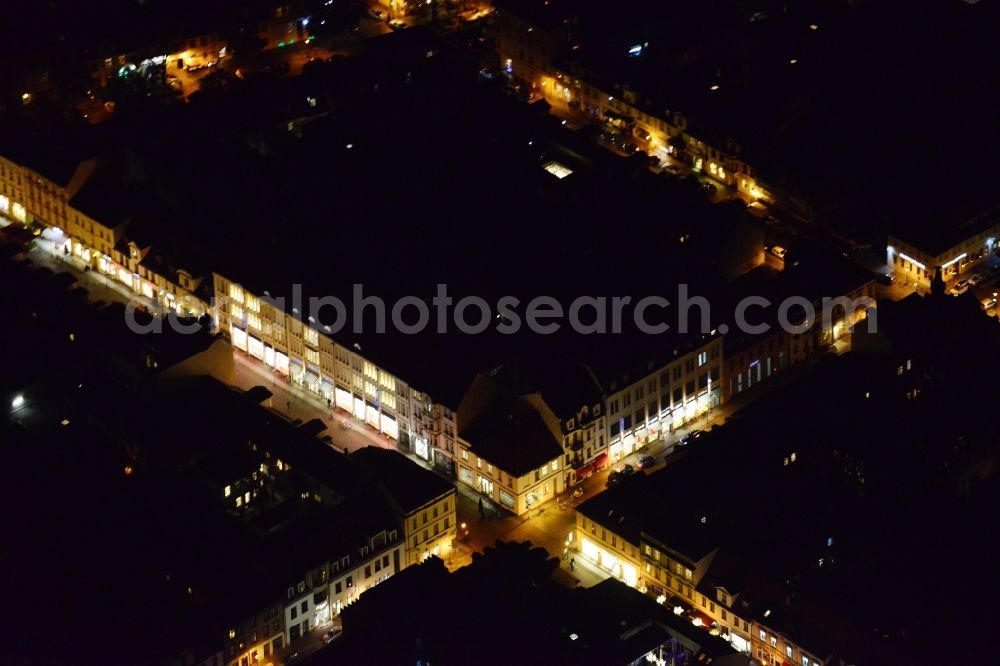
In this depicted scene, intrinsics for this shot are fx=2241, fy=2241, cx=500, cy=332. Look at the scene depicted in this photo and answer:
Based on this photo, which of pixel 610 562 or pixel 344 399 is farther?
pixel 344 399

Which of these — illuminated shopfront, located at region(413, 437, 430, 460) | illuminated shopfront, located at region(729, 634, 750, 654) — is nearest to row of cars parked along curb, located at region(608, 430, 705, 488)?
illuminated shopfront, located at region(413, 437, 430, 460)

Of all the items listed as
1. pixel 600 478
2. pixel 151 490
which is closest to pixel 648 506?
pixel 600 478

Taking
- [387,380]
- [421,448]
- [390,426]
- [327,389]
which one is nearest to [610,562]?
[421,448]

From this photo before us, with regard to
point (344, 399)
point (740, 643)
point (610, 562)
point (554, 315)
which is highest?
point (554, 315)

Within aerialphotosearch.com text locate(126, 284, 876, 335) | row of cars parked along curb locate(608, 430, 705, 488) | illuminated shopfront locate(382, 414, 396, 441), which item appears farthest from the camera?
aerialphotosearch.com text locate(126, 284, 876, 335)

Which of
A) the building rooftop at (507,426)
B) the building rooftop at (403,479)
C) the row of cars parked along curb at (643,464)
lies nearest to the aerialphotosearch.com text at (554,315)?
the row of cars parked along curb at (643,464)

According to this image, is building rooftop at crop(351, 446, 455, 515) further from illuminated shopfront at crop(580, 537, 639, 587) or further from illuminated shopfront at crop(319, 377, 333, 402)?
illuminated shopfront at crop(319, 377, 333, 402)

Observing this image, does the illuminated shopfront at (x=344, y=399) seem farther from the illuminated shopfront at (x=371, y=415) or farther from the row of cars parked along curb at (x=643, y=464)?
the row of cars parked along curb at (x=643, y=464)

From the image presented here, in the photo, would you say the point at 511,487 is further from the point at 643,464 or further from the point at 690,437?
the point at 690,437
